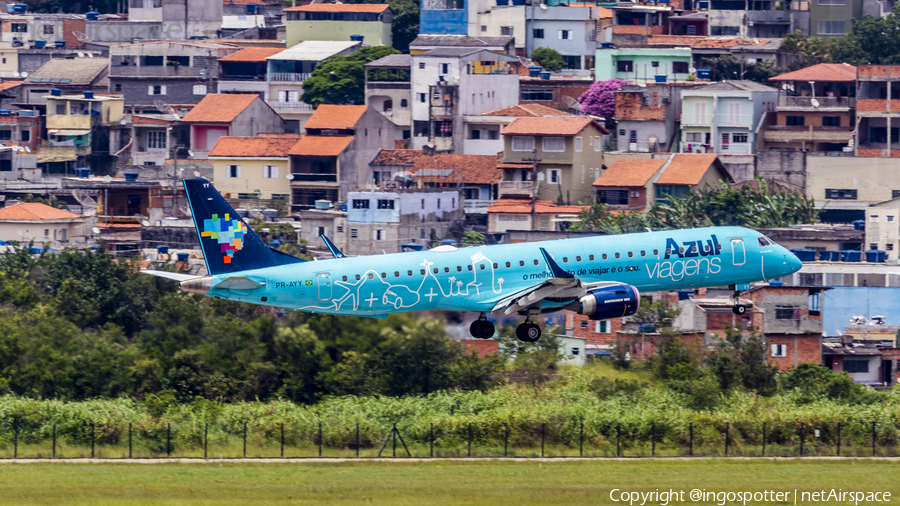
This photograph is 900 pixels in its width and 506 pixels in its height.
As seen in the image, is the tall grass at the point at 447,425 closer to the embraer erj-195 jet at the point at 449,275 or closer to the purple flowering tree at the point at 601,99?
the embraer erj-195 jet at the point at 449,275

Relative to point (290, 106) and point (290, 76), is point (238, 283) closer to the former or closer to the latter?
point (290, 106)

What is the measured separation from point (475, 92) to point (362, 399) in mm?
72197

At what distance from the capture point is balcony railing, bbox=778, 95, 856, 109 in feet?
441

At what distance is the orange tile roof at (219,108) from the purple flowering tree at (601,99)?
3332cm

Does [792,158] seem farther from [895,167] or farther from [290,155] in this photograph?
[290,155]

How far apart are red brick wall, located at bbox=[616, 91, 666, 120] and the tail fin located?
87.3 meters

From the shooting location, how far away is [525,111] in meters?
135

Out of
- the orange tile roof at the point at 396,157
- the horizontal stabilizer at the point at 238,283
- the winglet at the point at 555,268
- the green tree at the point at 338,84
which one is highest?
the green tree at the point at 338,84

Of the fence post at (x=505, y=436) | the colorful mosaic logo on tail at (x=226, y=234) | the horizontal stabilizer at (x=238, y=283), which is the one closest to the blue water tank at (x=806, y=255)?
the fence post at (x=505, y=436)

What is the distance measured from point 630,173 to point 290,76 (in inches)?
1952

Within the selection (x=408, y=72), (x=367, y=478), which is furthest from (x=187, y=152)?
(x=367, y=478)

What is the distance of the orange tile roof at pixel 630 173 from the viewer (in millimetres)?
A: 120750

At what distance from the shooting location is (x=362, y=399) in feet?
238

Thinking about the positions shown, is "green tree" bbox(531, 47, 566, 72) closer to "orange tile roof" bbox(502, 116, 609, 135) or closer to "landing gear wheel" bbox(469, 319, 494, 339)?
"orange tile roof" bbox(502, 116, 609, 135)
